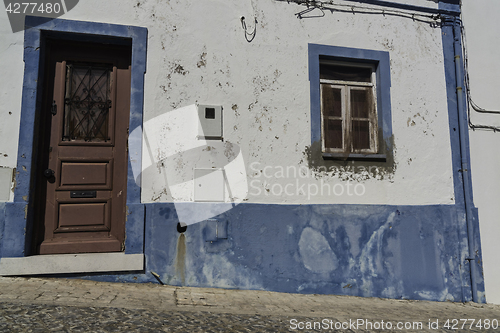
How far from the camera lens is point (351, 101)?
555 cm

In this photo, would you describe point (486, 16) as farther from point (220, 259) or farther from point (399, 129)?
point (220, 259)

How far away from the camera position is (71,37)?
4.70m

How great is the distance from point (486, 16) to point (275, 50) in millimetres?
3576

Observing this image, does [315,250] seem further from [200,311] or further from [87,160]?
[87,160]

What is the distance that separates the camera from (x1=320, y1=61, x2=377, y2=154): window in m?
5.40

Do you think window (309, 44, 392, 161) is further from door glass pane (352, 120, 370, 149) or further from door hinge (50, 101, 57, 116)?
door hinge (50, 101, 57, 116)

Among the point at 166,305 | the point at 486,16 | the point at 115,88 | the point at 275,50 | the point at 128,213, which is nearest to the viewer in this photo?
the point at 166,305

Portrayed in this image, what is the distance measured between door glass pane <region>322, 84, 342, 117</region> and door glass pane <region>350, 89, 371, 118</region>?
222 millimetres

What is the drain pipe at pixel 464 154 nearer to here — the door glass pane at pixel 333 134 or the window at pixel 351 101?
the window at pixel 351 101

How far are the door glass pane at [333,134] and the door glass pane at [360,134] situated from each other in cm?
21

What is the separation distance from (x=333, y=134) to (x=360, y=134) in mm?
418

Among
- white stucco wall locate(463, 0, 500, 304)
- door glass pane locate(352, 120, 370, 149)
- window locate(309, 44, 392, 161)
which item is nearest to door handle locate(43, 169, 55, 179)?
window locate(309, 44, 392, 161)

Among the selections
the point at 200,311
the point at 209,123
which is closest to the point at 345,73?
the point at 209,123

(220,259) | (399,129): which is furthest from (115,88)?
(399,129)
